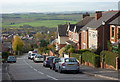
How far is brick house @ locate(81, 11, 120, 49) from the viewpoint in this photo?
148 feet

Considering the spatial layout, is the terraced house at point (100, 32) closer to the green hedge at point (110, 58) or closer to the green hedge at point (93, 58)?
the green hedge at point (93, 58)

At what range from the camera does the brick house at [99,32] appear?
1774 inches

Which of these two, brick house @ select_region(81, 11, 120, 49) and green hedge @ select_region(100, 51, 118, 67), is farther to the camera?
brick house @ select_region(81, 11, 120, 49)

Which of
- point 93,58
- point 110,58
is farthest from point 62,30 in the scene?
point 110,58

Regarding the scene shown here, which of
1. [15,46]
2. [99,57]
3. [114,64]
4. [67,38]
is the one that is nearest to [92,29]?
[99,57]

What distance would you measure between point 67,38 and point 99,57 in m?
46.1

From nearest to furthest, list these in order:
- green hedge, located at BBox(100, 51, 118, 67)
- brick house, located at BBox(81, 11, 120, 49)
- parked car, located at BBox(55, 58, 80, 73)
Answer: parked car, located at BBox(55, 58, 80, 73) < green hedge, located at BBox(100, 51, 118, 67) < brick house, located at BBox(81, 11, 120, 49)

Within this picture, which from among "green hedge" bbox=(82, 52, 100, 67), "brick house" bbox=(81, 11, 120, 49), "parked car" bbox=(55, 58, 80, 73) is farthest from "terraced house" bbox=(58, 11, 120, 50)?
"parked car" bbox=(55, 58, 80, 73)

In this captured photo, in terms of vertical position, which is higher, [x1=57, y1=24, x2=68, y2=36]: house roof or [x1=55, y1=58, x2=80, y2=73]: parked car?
[x1=57, y1=24, x2=68, y2=36]: house roof

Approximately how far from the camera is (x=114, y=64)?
28266 mm

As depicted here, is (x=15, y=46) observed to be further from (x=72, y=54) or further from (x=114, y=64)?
(x=114, y=64)

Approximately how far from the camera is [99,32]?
152ft

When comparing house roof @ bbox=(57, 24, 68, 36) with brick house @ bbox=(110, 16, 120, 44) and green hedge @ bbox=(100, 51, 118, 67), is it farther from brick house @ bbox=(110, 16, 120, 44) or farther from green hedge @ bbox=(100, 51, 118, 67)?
green hedge @ bbox=(100, 51, 118, 67)

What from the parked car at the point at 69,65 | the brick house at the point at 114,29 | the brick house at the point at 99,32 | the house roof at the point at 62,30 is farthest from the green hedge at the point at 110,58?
the house roof at the point at 62,30
